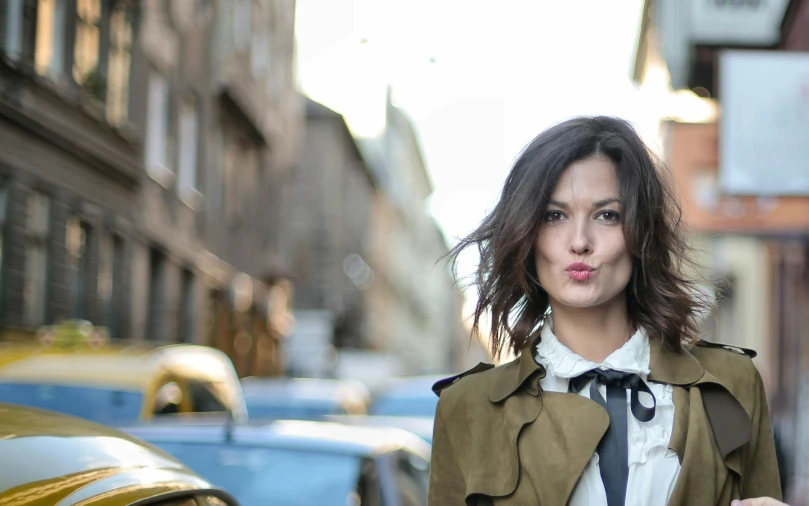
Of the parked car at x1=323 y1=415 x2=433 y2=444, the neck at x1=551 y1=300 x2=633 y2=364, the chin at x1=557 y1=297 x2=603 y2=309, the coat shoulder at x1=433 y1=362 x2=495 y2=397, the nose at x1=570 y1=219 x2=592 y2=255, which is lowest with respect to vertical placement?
the parked car at x1=323 y1=415 x2=433 y2=444

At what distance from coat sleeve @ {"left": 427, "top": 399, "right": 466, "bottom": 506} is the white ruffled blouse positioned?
236mm

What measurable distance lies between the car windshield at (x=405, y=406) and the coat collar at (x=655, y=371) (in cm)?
1026

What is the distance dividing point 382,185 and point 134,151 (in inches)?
2244

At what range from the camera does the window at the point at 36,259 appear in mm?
19359

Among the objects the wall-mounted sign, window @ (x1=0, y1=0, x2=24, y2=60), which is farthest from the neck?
window @ (x1=0, y1=0, x2=24, y2=60)

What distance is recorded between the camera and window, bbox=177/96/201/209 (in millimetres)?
29531

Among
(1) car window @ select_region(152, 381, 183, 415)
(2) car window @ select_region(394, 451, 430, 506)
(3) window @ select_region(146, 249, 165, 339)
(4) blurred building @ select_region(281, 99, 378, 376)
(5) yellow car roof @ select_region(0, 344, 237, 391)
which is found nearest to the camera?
(2) car window @ select_region(394, 451, 430, 506)

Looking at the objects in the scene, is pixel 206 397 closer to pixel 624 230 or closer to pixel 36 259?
pixel 624 230

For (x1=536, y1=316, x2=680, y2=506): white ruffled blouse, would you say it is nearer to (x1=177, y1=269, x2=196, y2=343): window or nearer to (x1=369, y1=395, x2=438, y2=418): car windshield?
(x1=369, y1=395, x2=438, y2=418): car windshield

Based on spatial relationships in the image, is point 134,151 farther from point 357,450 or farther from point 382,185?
point 382,185

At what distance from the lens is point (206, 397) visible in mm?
10438

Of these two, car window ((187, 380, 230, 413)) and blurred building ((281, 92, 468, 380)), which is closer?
car window ((187, 380, 230, 413))

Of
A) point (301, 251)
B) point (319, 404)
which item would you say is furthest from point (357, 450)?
point (301, 251)

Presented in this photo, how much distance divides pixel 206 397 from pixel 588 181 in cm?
787
